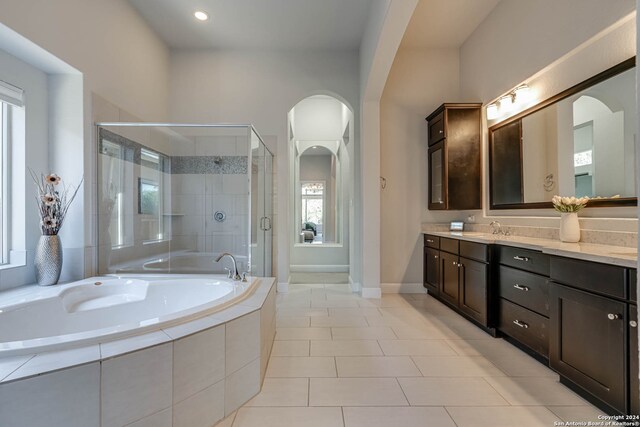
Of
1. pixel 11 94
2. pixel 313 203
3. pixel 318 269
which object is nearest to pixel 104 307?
pixel 11 94

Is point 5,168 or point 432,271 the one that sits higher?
point 5,168

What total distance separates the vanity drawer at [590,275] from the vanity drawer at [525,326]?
1.36 feet

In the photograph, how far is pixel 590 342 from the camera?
1.56 meters

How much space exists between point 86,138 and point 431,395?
10.2 ft

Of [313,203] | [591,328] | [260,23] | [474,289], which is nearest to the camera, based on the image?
[591,328]

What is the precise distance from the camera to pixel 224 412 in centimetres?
149

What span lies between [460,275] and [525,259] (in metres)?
0.84

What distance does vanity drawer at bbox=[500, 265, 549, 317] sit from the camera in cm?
200

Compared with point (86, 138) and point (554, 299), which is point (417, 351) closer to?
→ point (554, 299)

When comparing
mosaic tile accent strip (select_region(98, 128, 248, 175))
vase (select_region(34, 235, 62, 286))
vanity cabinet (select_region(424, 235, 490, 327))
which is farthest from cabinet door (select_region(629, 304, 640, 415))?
vase (select_region(34, 235, 62, 286))

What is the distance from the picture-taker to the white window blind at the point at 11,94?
6.56 feet

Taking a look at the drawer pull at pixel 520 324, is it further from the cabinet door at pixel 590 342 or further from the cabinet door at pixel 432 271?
the cabinet door at pixel 432 271

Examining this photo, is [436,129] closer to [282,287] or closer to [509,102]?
[509,102]

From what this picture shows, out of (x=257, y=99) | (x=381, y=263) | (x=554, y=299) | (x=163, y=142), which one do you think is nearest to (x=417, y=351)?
(x=554, y=299)
